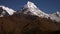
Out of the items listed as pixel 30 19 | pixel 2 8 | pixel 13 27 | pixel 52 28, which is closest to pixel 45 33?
pixel 52 28

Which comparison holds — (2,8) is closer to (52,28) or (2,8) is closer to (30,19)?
(30,19)

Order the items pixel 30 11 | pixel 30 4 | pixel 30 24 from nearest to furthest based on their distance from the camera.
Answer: pixel 30 24 → pixel 30 11 → pixel 30 4

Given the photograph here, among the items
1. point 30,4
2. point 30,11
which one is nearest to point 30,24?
point 30,11

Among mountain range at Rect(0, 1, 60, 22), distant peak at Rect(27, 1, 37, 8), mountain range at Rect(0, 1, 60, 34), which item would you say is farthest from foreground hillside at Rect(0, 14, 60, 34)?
distant peak at Rect(27, 1, 37, 8)

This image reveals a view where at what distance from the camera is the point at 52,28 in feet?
8.20

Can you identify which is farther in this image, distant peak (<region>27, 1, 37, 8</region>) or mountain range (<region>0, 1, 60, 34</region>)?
distant peak (<region>27, 1, 37, 8</region>)

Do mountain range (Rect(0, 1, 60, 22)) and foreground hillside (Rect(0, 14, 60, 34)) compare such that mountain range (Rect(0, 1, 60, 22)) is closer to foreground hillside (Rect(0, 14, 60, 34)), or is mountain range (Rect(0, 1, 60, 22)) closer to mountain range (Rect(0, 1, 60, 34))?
mountain range (Rect(0, 1, 60, 34))

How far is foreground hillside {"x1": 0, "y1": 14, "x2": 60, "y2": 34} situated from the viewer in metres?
2.50

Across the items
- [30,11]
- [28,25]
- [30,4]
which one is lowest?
[28,25]

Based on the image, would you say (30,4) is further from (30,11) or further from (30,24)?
(30,24)

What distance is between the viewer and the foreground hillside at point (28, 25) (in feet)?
8.19

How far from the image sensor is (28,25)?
2.55m

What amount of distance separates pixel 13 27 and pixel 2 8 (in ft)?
2.59

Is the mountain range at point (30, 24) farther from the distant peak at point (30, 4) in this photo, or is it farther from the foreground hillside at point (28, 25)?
the distant peak at point (30, 4)
